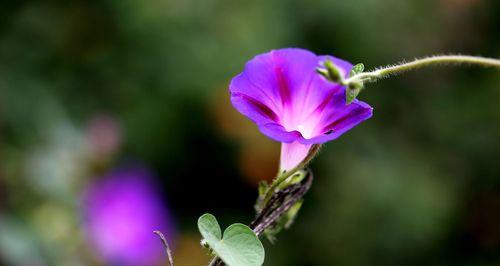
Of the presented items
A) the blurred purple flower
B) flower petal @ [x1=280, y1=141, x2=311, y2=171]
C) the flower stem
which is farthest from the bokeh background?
the flower stem

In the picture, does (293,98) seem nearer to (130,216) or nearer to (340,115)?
(340,115)

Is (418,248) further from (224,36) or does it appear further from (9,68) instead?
(9,68)

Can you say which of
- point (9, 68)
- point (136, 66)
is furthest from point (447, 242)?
point (9, 68)

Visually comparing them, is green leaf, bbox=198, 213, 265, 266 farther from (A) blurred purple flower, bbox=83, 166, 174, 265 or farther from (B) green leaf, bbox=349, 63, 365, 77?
(A) blurred purple flower, bbox=83, 166, 174, 265

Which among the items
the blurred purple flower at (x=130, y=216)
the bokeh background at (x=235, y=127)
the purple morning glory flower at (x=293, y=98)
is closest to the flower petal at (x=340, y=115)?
the purple morning glory flower at (x=293, y=98)

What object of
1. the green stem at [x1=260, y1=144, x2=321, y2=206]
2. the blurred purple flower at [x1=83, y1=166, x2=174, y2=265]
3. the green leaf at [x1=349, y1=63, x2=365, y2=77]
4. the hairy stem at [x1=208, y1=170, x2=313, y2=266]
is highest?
the blurred purple flower at [x1=83, y1=166, x2=174, y2=265]
